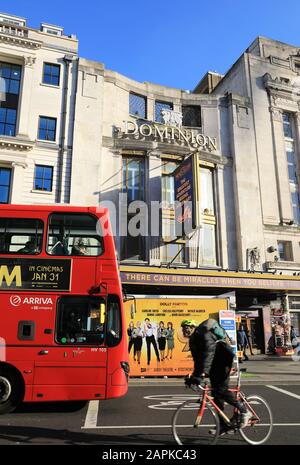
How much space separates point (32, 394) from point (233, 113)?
2505 cm

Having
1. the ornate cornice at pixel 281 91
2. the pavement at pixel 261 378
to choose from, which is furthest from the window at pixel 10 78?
the pavement at pixel 261 378

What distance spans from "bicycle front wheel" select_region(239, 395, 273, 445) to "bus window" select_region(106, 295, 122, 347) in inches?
130

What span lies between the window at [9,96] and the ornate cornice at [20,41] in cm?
130

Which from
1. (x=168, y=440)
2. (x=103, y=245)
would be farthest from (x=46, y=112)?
(x=168, y=440)

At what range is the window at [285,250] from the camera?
27.4m

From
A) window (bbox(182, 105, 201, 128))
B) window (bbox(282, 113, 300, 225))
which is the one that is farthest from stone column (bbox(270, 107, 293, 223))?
window (bbox(182, 105, 201, 128))

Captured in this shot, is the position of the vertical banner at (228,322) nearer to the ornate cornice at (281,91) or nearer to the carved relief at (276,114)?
the carved relief at (276,114)

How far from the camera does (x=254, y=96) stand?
2939cm

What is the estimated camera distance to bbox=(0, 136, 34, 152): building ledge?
21967 mm

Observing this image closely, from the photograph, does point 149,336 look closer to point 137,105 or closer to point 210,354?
point 210,354

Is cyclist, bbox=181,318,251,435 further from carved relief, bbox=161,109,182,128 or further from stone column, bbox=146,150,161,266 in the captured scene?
carved relief, bbox=161,109,182,128

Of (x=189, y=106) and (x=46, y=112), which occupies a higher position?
(x=189, y=106)

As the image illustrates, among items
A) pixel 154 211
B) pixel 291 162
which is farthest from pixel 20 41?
pixel 291 162
